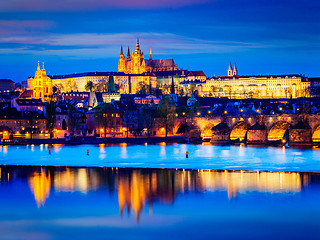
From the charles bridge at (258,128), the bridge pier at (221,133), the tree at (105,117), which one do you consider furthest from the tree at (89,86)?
the bridge pier at (221,133)

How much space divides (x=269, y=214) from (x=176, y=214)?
3.26 metres

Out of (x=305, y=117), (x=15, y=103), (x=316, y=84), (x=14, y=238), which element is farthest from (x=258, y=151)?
(x=316, y=84)

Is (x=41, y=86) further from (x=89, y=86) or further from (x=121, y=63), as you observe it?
(x=121, y=63)

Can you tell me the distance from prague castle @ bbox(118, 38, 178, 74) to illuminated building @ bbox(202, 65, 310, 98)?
2015cm

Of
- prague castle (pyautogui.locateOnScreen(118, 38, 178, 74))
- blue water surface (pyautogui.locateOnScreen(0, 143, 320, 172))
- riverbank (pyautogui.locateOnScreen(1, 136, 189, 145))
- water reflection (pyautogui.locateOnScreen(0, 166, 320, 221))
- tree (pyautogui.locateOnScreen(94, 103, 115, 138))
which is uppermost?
prague castle (pyautogui.locateOnScreen(118, 38, 178, 74))

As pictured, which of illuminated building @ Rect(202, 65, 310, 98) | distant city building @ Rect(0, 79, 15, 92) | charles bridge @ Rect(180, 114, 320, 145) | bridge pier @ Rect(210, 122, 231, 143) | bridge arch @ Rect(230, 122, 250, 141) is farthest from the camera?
distant city building @ Rect(0, 79, 15, 92)

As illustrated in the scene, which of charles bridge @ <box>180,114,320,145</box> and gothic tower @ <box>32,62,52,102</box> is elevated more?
gothic tower @ <box>32,62,52,102</box>

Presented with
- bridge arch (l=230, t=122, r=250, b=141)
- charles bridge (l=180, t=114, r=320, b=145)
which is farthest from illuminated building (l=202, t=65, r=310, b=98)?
bridge arch (l=230, t=122, r=250, b=141)

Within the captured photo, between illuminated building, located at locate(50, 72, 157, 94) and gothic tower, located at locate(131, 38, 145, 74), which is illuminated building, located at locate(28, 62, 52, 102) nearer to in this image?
illuminated building, located at locate(50, 72, 157, 94)

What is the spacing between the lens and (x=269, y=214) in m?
22.0

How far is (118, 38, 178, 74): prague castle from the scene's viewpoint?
190125 millimetres

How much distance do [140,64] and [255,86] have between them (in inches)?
1473

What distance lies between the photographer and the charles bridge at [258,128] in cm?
5022

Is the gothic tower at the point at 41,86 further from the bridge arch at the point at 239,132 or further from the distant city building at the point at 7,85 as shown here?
the bridge arch at the point at 239,132
